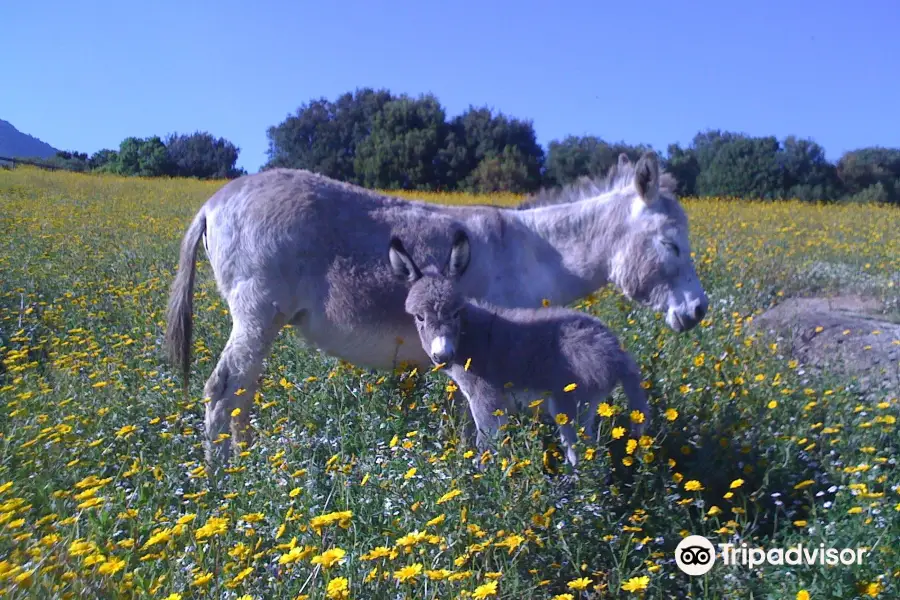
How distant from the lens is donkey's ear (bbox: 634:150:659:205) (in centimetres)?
439

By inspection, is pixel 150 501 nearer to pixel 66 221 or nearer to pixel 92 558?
pixel 92 558

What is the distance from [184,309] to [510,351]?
2242 millimetres

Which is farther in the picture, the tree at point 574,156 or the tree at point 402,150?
the tree at point 402,150

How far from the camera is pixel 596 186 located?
505cm

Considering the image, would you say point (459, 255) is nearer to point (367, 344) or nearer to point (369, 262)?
point (369, 262)

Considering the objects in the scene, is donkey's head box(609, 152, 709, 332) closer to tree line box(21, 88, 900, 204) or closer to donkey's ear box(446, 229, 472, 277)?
donkey's ear box(446, 229, 472, 277)

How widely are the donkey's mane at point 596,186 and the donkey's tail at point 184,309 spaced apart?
88.3 inches

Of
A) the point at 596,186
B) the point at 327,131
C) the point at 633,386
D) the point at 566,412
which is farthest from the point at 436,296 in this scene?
the point at 327,131

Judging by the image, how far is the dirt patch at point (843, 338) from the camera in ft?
15.3

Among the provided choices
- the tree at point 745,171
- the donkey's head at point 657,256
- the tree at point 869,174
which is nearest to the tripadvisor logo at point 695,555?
the donkey's head at point 657,256

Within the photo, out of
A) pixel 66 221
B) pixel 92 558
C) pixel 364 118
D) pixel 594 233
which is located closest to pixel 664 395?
pixel 594 233

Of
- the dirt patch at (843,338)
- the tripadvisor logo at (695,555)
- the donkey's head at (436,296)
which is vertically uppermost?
the donkey's head at (436,296)

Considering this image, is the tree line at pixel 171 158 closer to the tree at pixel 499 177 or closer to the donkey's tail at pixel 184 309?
the tree at pixel 499 177

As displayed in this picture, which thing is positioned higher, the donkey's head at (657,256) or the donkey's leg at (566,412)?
the donkey's head at (657,256)
